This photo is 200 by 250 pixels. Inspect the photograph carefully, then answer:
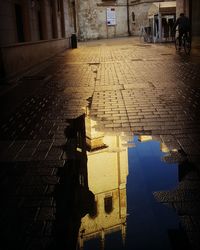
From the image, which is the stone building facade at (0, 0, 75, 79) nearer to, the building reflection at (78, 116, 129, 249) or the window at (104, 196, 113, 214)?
the building reflection at (78, 116, 129, 249)

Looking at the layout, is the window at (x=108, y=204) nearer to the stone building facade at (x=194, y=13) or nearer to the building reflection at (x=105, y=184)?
the building reflection at (x=105, y=184)

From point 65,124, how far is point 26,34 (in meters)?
10.5

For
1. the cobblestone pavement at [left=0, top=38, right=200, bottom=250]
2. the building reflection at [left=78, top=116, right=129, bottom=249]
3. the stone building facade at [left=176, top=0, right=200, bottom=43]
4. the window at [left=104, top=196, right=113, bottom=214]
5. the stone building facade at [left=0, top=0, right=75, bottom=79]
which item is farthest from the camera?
the stone building facade at [left=176, top=0, right=200, bottom=43]

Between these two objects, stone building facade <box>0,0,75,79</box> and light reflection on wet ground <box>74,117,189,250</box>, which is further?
stone building facade <box>0,0,75,79</box>

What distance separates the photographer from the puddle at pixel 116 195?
282 cm

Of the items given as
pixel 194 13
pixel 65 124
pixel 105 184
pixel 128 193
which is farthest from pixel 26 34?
pixel 128 193

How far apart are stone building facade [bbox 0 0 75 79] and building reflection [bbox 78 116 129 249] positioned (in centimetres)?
705

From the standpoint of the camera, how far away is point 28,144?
16.7 feet

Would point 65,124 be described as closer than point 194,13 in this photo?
Yes

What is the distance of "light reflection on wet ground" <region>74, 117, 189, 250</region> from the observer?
281 centimetres

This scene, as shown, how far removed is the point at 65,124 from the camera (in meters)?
6.06

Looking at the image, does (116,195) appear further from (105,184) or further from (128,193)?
(105,184)

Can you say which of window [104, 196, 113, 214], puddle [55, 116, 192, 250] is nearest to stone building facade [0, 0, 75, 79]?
puddle [55, 116, 192, 250]

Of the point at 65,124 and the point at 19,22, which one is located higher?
the point at 19,22
